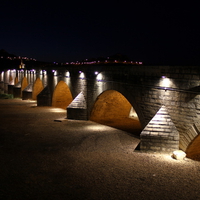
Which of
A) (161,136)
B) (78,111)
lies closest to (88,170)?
(161,136)

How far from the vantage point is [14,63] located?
80812 mm

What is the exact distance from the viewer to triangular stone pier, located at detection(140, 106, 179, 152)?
364 inches

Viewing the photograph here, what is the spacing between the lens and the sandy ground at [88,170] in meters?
6.36

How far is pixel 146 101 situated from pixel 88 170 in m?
4.67

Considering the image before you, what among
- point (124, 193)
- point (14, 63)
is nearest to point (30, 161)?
point (124, 193)

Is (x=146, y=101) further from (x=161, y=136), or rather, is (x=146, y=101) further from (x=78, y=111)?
(x=78, y=111)

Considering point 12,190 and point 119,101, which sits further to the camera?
point 119,101

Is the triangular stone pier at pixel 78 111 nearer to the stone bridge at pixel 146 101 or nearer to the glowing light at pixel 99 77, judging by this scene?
the stone bridge at pixel 146 101

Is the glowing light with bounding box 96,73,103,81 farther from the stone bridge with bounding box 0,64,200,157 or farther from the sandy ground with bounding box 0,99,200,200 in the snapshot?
the sandy ground with bounding box 0,99,200,200

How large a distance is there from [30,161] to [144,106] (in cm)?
566

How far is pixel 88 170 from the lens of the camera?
25.4 feet

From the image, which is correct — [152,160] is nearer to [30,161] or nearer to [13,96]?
[30,161]

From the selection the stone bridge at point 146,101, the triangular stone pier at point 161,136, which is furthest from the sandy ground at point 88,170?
the stone bridge at point 146,101

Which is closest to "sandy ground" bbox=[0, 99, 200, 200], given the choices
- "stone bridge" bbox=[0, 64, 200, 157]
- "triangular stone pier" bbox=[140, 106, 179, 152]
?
"triangular stone pier" bbox=[140, 106, 179, 152]
